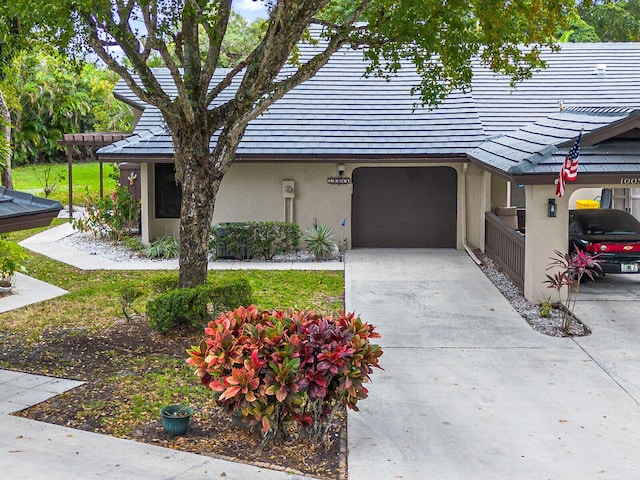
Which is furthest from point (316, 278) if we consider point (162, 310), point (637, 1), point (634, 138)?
point (637, 1)

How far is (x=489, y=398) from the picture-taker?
9.41m

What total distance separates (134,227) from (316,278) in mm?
7012

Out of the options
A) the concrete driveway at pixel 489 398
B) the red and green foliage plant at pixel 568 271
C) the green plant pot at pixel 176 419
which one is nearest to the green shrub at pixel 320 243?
the concrete driveway at pixel 489 398

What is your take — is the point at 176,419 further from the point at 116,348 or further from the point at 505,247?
the point at 505,247

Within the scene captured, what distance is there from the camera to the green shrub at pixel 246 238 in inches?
738

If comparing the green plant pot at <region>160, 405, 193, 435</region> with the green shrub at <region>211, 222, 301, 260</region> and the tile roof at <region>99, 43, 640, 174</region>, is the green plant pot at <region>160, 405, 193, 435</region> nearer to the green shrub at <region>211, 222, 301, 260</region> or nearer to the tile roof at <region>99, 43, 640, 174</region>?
the tile roof at <region>99, 43, 640, 174</region>

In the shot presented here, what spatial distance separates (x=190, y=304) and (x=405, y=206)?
9.63 metres

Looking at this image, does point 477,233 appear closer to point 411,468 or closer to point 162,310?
point 162,310

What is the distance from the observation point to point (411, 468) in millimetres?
7492

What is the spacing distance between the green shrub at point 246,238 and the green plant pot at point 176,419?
34.9 ft

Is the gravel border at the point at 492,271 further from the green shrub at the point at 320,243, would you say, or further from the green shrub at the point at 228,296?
the green shrub at the point at 228,296

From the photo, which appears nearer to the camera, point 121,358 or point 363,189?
point 121,358

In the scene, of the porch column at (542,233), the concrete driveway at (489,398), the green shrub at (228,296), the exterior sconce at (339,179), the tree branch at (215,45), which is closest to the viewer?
the concrete driveway at (489,398)

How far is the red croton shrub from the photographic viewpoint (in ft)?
24.5
